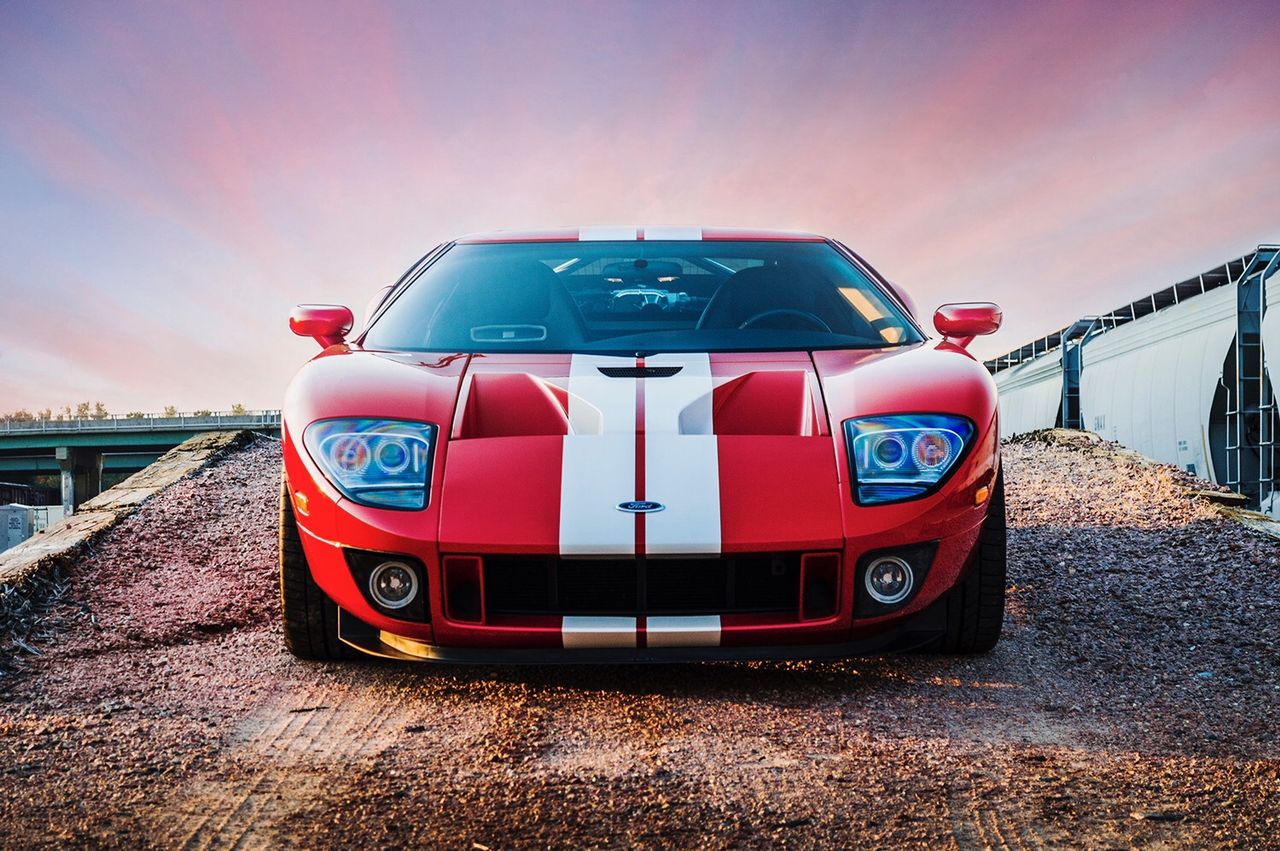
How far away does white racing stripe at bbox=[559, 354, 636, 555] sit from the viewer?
7.68 feet

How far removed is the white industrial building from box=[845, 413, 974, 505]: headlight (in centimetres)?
872

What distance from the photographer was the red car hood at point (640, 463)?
7.75ft

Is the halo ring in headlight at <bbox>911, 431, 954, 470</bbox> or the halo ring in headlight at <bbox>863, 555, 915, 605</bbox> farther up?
the halo ring in headlight at <bbox>911, 431, 954, 470</bbox>

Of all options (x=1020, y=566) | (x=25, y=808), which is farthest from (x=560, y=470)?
(x=1020, y=566)

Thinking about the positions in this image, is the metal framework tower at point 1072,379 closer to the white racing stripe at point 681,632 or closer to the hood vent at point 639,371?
the hood vent at point 639,371

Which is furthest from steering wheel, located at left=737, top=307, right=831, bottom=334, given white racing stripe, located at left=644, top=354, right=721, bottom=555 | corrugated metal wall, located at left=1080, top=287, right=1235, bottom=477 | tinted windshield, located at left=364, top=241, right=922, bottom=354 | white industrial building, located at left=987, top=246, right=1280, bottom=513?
corrugated metal wall, located at left=1080, top=287, right=1235, bottom=477

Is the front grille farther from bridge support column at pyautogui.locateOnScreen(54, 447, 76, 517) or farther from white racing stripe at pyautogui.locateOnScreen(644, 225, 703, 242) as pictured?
bridge support column at pyautogui.locateOnScreen(54, 447, 76, 517)

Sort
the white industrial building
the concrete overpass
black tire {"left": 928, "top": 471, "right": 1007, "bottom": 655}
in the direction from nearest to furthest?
black tire {"left": 928, "top": 471, "right": 1007, "bottom": 655}
the white industrial building
the concrete overpass

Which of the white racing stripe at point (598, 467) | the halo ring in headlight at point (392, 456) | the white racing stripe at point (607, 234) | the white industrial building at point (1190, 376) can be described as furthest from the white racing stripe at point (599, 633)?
the white industrial building at point (1190, 376)

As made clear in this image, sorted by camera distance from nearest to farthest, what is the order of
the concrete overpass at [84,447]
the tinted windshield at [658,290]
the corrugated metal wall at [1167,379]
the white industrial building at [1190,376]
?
1. the tinted windshield at [658,290]
2. the white industrial building at [1190,376]
3. the corrugated metal wall at [1167,379]
4. the concrete overpass at [84,447]

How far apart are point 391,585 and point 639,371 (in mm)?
915

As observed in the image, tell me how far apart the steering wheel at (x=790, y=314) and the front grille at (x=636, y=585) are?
4.27 feet

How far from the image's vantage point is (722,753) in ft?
7.06

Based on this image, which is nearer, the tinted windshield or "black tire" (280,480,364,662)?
"black tire" (280,480,364,662)
